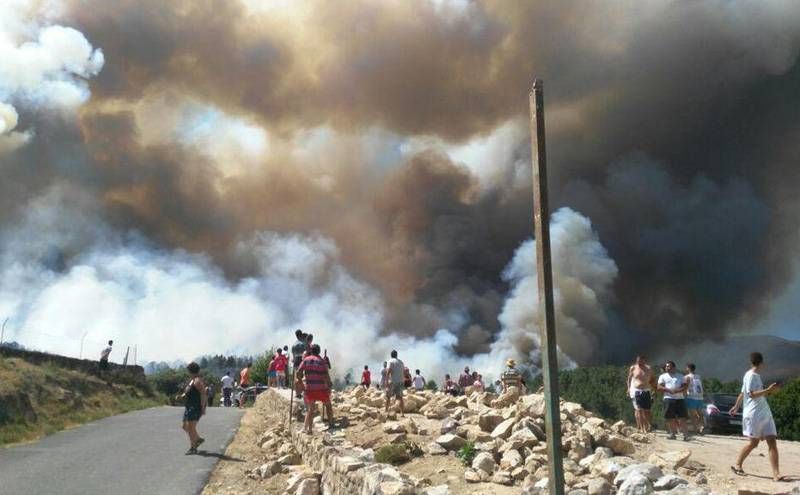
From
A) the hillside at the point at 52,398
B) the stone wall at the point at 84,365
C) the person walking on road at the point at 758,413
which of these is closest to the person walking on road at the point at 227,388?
the hillside at the point at 52,398

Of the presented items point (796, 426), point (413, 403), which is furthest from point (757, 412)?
point (796, 426)

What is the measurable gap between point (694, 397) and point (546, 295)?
12197 millimetres

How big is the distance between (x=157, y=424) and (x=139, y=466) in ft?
27.4

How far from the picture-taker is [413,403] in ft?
59.4

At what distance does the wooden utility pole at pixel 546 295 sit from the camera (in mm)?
6113

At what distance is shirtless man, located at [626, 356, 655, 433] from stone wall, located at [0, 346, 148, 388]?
27.0m

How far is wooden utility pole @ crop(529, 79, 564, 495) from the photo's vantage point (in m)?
6.11

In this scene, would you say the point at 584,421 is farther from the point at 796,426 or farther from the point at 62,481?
the point at 796,426

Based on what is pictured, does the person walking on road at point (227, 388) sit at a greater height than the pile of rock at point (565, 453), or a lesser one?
greater

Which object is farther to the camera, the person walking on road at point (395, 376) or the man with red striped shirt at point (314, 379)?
the person walking on road at point (395, 376)

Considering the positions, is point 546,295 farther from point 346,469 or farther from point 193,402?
point 193,402

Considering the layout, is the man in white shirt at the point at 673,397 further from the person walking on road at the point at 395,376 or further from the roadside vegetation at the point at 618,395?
the roadside vegetation at the point at 618,395

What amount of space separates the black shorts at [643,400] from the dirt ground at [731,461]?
752 mm

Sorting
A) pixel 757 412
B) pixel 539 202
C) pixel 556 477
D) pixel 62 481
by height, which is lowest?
pixel 62 481
